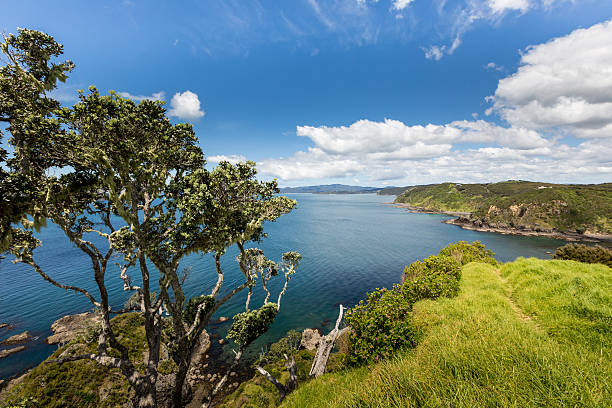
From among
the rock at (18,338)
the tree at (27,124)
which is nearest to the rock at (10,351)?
the rock at (18,338)

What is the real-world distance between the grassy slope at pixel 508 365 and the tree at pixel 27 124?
12957mm

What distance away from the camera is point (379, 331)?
1114cm

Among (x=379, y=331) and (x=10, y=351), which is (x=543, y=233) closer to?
(x=379, y=331)

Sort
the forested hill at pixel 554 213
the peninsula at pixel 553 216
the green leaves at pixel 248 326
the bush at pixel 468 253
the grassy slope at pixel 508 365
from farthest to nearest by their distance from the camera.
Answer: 1. the forested hill at pixel 554 213
2. the peninsula at pixel 553 216
3. the bush at pixel 468 253
4. the green leaves at pixel 248 326
5. the grassy slope at pixel 508 365

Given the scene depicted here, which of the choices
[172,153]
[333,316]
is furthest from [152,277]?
[172,153]

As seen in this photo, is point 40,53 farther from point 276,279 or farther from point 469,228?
point 469,228

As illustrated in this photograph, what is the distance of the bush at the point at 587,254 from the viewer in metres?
31.7

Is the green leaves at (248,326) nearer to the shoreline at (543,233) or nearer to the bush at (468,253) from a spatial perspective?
the bush at (468,253)

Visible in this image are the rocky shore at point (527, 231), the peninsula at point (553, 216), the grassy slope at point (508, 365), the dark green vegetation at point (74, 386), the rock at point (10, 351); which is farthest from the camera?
the peninsula at point (553, 216)

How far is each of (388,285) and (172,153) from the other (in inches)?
2003

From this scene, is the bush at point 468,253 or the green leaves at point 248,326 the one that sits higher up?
the bush at point 468,253

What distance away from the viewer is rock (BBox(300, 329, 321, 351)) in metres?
29.9

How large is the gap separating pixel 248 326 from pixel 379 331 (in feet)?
42.6

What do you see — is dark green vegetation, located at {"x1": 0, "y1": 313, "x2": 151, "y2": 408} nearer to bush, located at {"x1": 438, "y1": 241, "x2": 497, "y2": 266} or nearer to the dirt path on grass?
the dirt path on grass
